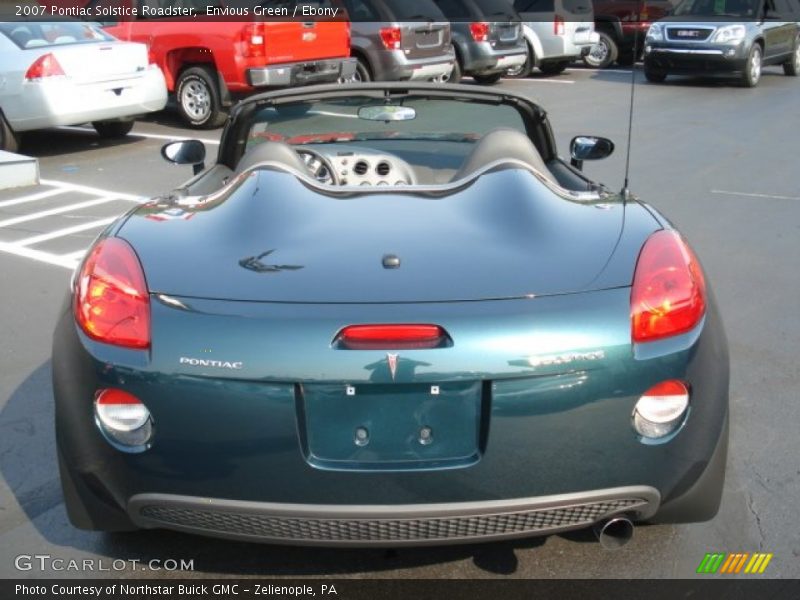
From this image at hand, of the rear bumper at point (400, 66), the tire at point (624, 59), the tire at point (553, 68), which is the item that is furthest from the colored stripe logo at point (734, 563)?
the tire at point (624, 59)

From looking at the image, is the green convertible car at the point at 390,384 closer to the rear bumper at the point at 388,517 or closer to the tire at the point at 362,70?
the rear bumper at the point at 388,517

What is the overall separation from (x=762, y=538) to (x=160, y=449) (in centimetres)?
196

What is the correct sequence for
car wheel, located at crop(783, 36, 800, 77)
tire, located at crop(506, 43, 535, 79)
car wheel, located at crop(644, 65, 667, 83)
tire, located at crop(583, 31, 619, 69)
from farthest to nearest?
tire, located at crop(583, 31, 619, 69) < car wheel, located at crop(783, 36, 800, 77) < tire, located at crop(506, 43, 535, 79) < car wheel, located at crop(644, 65, 667, 83)

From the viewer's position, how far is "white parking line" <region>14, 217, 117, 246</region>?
24.0ft

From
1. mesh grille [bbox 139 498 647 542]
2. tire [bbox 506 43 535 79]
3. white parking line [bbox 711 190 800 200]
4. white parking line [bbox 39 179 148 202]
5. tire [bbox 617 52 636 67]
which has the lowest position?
tire [bbox 617 52 636 67]

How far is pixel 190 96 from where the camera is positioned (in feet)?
41.6

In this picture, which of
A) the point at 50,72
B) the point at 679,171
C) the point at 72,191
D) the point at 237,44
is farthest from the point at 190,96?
the point at 679,171

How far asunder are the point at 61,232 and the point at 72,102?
338cm

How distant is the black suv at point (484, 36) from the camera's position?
16.6 metres

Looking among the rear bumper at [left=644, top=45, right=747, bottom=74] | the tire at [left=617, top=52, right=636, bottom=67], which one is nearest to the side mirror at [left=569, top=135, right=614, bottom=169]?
the rear bumper at [left=644, top=45, right=747, bottom=74]

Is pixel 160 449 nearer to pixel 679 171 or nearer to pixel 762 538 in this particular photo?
pixel 762 538

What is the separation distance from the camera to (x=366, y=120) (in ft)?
13.9

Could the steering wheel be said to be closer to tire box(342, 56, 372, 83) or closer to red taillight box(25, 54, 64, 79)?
red taillight box(25, 54, 64, 79)

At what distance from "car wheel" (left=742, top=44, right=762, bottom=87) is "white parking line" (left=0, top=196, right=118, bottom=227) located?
12740 millimetres
